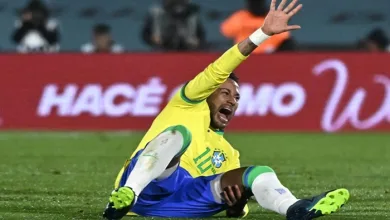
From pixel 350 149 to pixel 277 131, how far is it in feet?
8.80

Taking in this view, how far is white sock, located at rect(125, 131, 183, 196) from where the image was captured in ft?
23.1

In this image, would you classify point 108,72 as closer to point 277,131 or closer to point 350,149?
point 277,131

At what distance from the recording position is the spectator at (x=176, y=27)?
62.8 ft

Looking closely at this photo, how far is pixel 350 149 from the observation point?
1495cm

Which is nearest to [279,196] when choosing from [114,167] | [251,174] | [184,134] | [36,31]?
[251,174]

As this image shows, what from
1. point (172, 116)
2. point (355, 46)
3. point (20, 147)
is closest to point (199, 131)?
point (172, 116)

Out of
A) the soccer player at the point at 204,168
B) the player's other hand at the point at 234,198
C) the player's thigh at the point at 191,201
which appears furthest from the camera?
the player's thigh at the point at 191,201

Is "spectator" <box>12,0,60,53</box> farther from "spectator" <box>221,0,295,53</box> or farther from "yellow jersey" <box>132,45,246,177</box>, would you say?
"yellow jersey" <box>132,45,246,177</box>

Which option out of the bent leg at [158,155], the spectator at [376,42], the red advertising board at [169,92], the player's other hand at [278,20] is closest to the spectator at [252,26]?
the spectator at [376,42]

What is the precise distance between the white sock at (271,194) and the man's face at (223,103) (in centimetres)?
85

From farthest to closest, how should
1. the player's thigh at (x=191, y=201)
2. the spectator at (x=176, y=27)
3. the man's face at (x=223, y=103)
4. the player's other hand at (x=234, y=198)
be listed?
the spectator at (x=176, y=27) < the man's face at (x=223, y=103) < the player's thigh at (x=191, y=201) < the player's other hand at (x=234, y=198)

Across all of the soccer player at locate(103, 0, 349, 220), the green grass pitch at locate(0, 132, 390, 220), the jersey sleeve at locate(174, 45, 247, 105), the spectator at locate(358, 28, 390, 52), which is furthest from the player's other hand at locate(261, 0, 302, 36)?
the spectator at locate(358, 28, 390, 52)

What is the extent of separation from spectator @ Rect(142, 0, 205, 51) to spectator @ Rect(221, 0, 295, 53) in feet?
1.62

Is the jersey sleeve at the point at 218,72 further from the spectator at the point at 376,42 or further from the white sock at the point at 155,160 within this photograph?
the spectator at the point at 376,42
